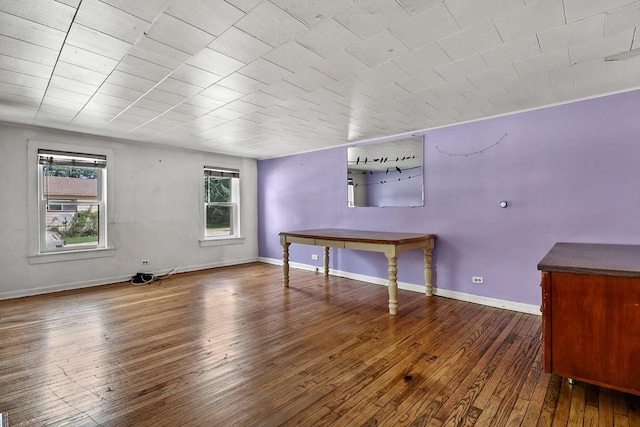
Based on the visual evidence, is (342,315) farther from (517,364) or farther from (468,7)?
(468,7)

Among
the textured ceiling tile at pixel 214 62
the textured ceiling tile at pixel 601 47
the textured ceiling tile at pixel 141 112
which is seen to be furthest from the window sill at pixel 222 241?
the textured ceiling tile at pixel 601 47

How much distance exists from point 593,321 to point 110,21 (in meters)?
3.36

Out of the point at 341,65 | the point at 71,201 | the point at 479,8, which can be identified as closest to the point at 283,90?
the point at 341,65

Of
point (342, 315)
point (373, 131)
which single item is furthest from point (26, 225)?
point (373, 131)

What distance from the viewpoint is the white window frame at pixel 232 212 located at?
237 inches

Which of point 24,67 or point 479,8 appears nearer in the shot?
point 479,8

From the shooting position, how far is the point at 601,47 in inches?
82.8

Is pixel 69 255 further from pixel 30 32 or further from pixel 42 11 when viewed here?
pixel 42 11

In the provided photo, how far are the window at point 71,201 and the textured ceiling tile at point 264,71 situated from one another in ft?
12.0

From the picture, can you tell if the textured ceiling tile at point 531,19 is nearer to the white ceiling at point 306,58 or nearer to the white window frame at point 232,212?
the white ceiling at point 306,58

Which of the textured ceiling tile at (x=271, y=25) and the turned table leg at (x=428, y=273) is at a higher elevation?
the textured ceiling tile at (x=271, y=25)

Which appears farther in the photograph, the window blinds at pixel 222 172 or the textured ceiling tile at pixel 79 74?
the window blinds at pixel 222 172

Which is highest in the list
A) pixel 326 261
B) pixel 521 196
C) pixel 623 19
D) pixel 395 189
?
A: pixel 623 19

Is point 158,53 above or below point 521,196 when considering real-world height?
above
